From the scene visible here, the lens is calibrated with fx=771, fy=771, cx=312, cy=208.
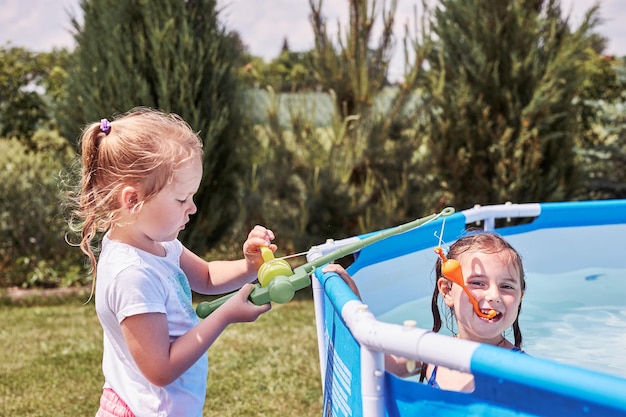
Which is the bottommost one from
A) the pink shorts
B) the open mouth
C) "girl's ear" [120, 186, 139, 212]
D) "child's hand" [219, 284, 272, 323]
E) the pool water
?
the pool water

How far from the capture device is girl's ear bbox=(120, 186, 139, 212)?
2150mm

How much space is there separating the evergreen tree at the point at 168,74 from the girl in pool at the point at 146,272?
471 centimetres

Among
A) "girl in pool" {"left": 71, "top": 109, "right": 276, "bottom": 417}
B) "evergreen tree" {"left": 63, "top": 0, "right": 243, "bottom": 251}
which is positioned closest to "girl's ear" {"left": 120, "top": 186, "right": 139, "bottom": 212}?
"girl in pool" {"left": 71, "top": 109, "right": 276, "bottom": 417}

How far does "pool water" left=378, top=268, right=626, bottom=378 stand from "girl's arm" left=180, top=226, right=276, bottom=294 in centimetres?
169

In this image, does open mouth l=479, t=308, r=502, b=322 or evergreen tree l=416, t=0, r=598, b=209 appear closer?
open mouth l=479, t=308, r=502, b=322

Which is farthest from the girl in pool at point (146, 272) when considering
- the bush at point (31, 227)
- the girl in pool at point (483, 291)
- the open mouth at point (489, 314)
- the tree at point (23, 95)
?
the tree at point (23, 95)

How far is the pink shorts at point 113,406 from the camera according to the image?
2219 mm

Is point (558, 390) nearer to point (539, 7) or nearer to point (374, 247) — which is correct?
point (374, 247)

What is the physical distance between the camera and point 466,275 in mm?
2564

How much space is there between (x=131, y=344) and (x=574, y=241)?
13.7 ft

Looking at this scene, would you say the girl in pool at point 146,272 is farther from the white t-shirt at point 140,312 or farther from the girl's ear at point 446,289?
the girl's ear at point 446,289

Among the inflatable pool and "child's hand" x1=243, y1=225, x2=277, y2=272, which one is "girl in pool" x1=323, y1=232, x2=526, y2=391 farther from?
the inflatable pool

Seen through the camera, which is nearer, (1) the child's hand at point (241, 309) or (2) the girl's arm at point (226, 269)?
(1) the child's hand at point (241, 309)

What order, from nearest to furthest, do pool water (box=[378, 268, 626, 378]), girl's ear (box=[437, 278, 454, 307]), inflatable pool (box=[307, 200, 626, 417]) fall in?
inflatable pool (box=[307, 200, 626, 417]) < girl's ear (box=[437, 278, 454, 307]) < pool water (box=[378, 268, 626, 378])
